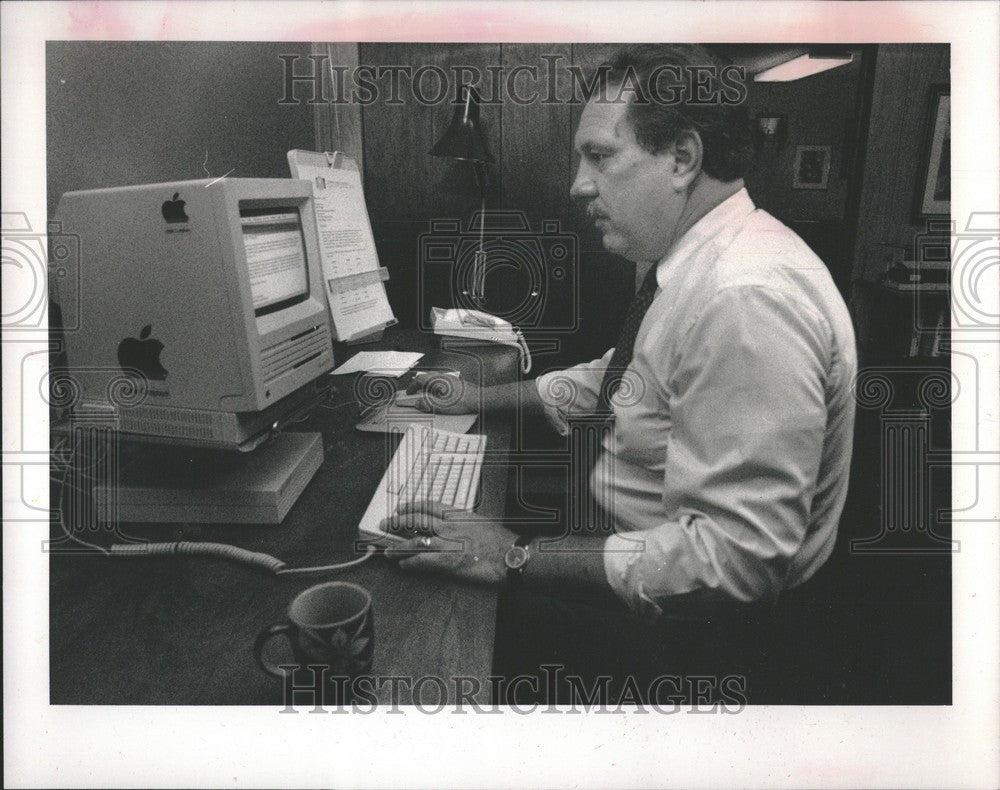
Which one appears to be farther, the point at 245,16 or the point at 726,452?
the point at 245,16

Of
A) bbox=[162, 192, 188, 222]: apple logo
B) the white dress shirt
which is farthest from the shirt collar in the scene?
bbox=[162, 192, 188, 222]: apple logo

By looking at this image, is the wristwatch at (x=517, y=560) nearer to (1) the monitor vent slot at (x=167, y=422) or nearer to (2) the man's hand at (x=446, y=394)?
(2) the man's hand at (x=446, y=394)

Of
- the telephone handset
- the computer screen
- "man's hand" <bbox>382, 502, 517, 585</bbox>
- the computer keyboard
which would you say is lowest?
"man's hand" <bbox>382, 502, 517, 585</bbox>

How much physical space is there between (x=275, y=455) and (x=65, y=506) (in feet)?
1.05

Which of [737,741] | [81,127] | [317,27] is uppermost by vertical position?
[317,27]

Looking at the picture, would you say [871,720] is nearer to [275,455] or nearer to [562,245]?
[562,245]

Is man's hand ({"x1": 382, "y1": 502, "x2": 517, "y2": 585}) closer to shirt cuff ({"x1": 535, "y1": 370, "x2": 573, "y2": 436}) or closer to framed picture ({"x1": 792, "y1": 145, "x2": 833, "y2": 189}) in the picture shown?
shirt cuff ({"x1": 535, "y1": 370, "x2": 573, "y2": 436})

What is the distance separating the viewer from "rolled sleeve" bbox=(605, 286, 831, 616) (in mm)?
1026

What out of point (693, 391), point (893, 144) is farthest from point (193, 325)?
point (893, 144)

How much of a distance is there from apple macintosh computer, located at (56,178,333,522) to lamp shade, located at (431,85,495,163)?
0.26 m

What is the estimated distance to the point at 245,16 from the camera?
1.15 metres

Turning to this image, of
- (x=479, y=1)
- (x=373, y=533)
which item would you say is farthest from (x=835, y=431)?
(x=479, y=1)

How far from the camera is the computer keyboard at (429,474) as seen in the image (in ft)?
3.64

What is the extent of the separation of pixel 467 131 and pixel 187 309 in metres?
0.47
